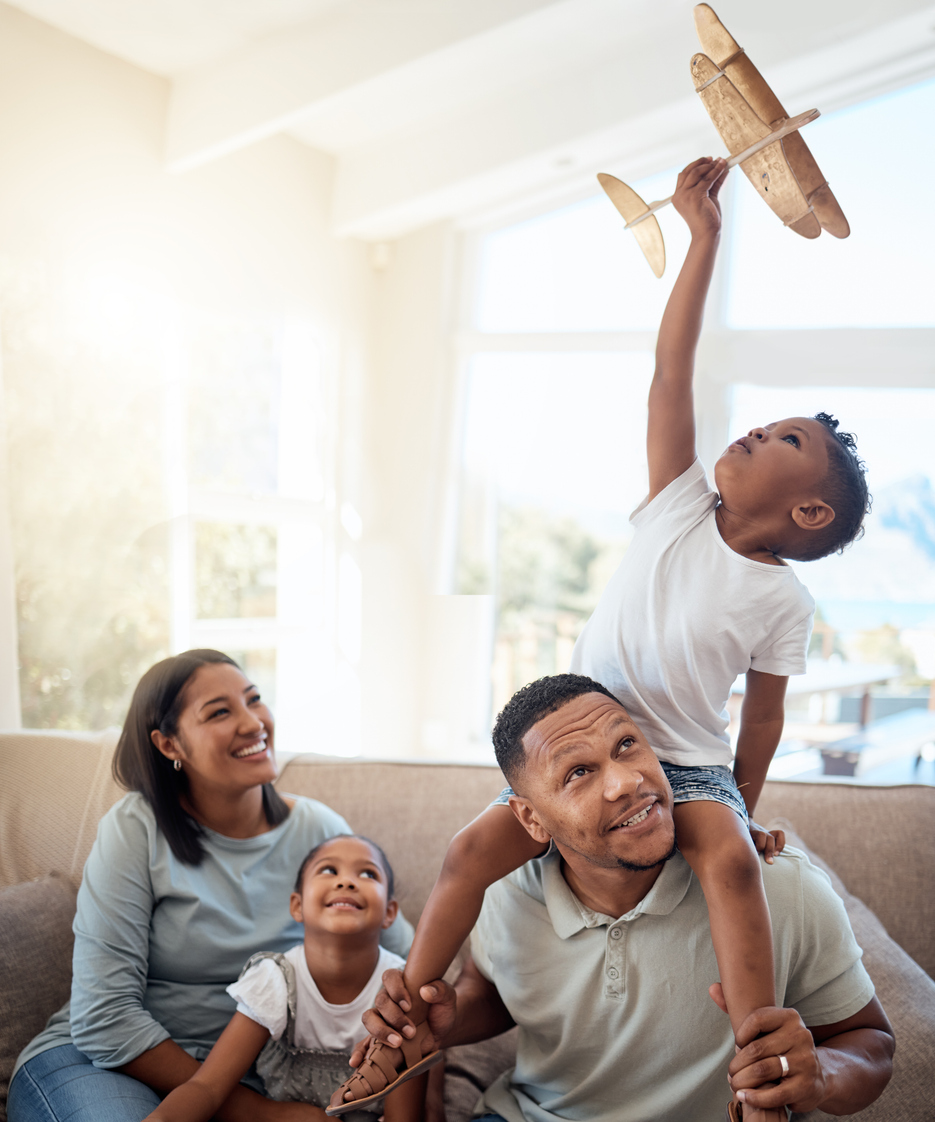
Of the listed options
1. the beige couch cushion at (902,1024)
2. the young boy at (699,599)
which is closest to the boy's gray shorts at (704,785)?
the young boy at (699,599)

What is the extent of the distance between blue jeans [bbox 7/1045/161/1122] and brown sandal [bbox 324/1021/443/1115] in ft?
1.41

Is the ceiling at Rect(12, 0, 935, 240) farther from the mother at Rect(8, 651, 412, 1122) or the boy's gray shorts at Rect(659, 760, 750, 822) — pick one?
the boy's gray shorts at Rect(659, 760, 750, 822)

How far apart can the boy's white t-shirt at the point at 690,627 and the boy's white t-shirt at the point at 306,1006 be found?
2.18 feet

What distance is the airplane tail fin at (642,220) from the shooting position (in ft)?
4.40

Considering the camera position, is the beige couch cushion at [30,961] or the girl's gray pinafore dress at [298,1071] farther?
the beige couch cushion at [30,961]

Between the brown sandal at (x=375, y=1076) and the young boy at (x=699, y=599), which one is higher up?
the young boy at (x=699, y=599)

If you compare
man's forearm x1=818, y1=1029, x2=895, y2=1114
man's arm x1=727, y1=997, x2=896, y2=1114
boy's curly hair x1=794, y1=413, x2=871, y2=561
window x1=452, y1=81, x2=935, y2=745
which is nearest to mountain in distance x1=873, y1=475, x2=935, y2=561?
window x1=452, y1=81, x2=935, y2=745

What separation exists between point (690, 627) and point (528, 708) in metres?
0.25

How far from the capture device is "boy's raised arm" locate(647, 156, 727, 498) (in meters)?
1.30

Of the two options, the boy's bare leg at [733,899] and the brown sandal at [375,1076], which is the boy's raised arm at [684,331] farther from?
the brown sandal at [375,1076]

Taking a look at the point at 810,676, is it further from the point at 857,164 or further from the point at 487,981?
the point at 487,981

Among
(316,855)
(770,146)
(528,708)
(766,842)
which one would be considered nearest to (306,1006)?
(316,855)

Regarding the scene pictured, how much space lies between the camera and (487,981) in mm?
1447

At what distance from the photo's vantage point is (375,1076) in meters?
1.16
